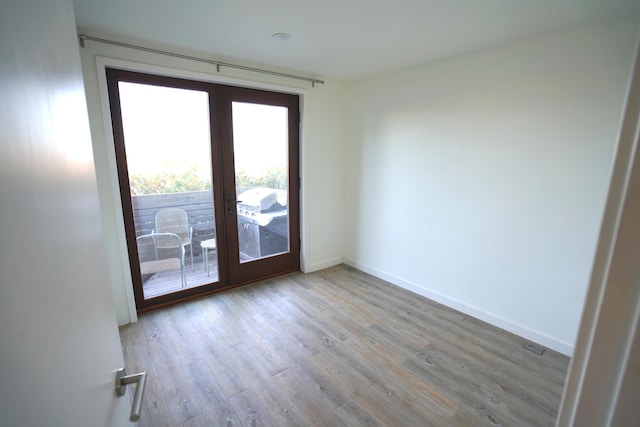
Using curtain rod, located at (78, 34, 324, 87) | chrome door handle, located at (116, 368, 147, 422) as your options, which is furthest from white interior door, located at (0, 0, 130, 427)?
curtain rod, located at (78, 34, 324, 87)

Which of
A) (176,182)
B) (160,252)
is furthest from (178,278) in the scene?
(176,182)

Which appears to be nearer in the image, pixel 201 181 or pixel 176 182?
pixel 176 182

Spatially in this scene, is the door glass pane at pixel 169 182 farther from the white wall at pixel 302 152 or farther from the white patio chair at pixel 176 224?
the white wall at pixel 302 152

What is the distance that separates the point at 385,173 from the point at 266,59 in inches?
70.4

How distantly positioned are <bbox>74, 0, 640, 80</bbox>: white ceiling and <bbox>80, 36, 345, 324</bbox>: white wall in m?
0.18

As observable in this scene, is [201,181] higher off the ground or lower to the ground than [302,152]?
lower

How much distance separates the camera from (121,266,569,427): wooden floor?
68.6 inches

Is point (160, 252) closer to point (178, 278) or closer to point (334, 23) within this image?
point (178, 278)

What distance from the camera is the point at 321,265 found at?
13.0 feet

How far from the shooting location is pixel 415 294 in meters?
3.24

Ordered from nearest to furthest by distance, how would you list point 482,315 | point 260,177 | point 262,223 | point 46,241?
point 46,241
point 482,315
point 260,177
point 262,223

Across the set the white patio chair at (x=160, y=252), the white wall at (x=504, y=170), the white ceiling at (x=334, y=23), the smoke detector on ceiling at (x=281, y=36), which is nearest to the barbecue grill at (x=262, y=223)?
the white patio chair at (x=160, y=252)

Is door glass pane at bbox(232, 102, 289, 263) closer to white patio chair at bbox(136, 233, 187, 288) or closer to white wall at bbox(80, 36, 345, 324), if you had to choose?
white wall at bbox(80, 36, 345, 324)

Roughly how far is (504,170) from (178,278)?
3.31 meters
